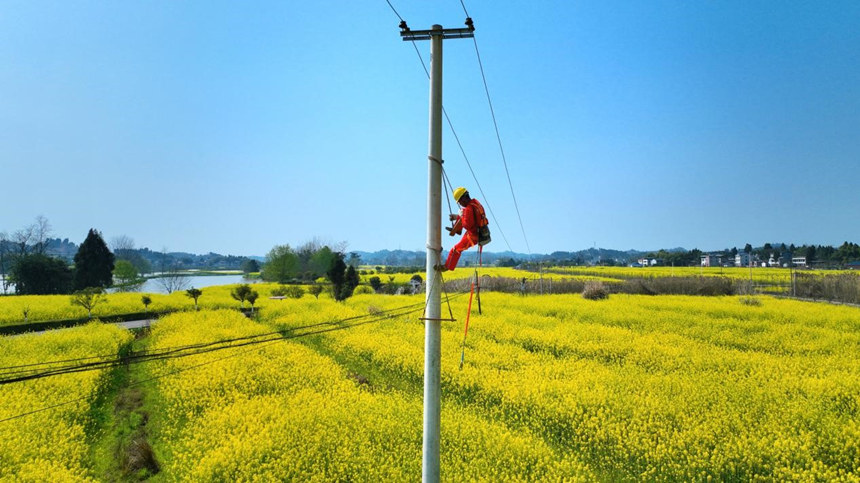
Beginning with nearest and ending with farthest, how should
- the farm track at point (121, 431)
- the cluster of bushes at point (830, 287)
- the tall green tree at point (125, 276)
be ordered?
the farm track at point (121, 431) → the cluster of bushes at point (830, 287) → the tall green tree at point (125, 276)

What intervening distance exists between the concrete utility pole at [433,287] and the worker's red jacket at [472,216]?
1.09 feet

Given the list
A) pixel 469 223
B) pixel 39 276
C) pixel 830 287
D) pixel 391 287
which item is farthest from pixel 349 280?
pixel 830 287

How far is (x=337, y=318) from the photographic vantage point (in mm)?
28000

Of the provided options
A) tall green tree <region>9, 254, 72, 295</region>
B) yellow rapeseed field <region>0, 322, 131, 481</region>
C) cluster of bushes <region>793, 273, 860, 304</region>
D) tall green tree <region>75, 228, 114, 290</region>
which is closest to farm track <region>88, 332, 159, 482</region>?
yellow rapeseed field <region>0, 322, 131, 481</region>

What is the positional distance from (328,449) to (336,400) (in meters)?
3.06

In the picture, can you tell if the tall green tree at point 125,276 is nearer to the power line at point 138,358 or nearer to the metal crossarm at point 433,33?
the power line at point 138,358

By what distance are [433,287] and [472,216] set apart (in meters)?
1.06

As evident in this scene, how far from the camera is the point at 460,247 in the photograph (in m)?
5.49

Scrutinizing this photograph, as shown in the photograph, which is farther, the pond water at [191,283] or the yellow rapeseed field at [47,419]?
→ the pond water at [191,283]

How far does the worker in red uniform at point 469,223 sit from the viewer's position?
5.17m

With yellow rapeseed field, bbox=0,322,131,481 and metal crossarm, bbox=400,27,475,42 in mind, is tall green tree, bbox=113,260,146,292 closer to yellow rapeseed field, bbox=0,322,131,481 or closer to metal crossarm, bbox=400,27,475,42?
yellow rapeseed field, bbox=0,322,131,481

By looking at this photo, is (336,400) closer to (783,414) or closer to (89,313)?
(783,414)

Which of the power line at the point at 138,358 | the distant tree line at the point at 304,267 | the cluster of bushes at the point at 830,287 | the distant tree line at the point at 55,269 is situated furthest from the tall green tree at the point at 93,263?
the cluster of bushes at the point at 830,287

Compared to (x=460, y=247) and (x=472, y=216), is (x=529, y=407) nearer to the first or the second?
(x=460, y=247)
